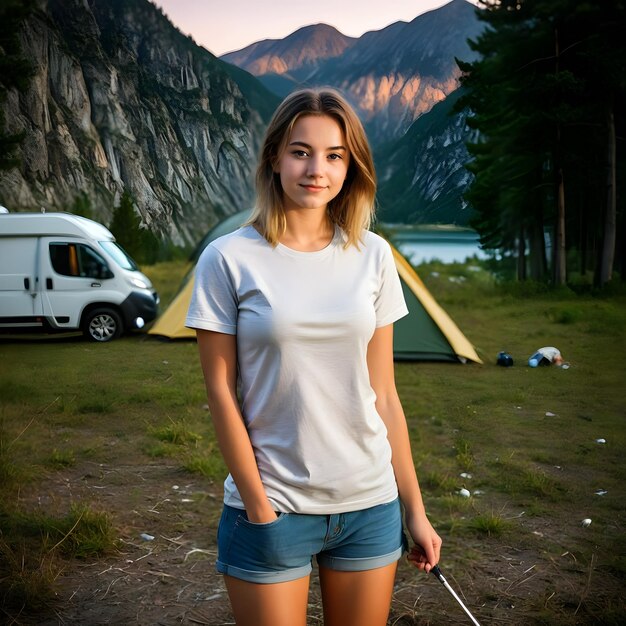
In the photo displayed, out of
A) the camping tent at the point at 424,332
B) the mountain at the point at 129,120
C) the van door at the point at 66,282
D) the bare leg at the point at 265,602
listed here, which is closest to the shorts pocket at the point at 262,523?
the bare leg at the point at 265,602

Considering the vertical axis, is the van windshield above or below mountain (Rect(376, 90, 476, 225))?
below

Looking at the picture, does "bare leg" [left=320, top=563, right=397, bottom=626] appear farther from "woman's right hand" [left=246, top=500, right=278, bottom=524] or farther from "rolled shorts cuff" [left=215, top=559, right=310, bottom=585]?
"woman's right hand" [left=246, top=500, right=278, bottom=524]

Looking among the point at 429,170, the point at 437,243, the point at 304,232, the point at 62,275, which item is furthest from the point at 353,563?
the point at 62,275

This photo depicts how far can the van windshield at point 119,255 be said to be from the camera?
570cm

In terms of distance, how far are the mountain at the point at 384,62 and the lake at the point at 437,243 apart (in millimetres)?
724

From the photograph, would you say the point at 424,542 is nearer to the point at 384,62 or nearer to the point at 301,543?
the point at 301,543

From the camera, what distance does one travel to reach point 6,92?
5.28 m

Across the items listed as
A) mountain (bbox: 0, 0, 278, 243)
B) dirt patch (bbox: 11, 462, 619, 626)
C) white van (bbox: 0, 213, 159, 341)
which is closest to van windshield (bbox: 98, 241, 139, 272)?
white van (bbox: 0, 213, 159, 341)

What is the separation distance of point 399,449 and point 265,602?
392mm

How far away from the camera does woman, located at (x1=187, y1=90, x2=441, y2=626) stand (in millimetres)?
1453

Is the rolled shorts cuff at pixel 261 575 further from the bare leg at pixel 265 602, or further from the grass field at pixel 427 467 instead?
the grass field at pixel 427 467

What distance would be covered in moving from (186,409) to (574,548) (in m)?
2.70

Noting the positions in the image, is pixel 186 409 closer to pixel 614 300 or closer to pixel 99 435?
pixel 99 435

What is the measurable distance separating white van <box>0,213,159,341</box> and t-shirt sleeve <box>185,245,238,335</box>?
12.1ft
